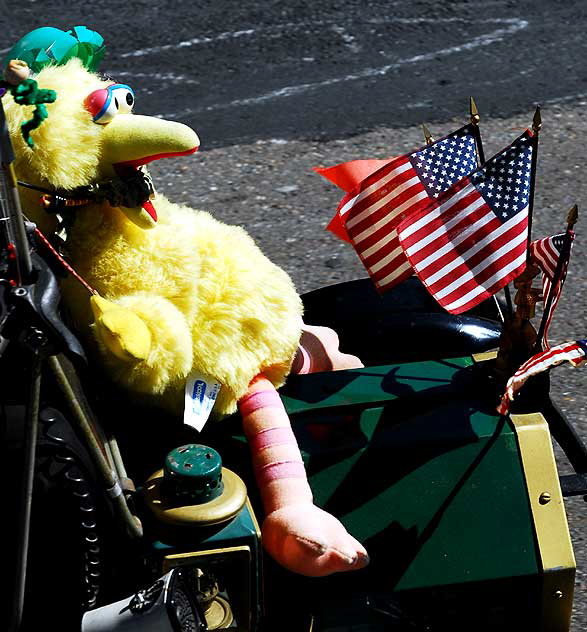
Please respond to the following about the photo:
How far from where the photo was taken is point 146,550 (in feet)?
8.36

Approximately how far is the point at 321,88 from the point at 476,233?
4.26 metres

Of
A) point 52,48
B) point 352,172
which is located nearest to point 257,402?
point 352,172

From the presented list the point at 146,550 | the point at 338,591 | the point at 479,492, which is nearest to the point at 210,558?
the point at 146,550

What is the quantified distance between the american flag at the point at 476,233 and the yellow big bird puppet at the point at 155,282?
380 millimetres

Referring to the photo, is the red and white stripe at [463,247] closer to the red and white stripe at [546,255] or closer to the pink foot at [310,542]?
the red and white stripe at [546,255]

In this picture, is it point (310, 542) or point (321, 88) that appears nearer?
point (310, 542)

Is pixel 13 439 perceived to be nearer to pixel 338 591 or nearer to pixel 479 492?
pixel 338 591

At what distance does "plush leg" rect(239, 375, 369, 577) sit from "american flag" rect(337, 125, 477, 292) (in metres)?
0.52

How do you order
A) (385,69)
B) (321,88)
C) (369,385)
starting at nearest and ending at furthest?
(369,385) → (321,88) → (385,69)

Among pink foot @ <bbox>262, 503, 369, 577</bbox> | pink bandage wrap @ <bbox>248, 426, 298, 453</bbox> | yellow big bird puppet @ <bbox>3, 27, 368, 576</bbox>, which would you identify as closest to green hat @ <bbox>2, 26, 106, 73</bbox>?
yellow big bird puppet @ <bbox>3, 27, 368, 576</bbox>

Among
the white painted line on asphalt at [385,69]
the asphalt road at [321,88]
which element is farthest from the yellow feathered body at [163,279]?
the white painted line on asphalt at [385,69]

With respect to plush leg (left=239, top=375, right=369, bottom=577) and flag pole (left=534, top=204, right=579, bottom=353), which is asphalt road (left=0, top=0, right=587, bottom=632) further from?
plush leg (left=239, top=375, right=369, bottom=577)

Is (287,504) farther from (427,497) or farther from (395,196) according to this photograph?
(395,196)

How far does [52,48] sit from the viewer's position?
9.03 ft
